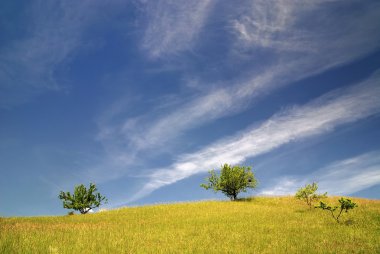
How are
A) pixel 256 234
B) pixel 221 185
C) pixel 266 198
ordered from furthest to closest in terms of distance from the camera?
pixel 221 185
pixel 266 198
pixel 256 234

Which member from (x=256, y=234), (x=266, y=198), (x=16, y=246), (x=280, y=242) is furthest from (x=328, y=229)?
(x=266, y=198)

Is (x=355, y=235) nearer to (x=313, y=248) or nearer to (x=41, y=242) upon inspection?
(x=313, y=248)

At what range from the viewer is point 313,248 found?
45.7ft

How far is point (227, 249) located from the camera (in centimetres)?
1400

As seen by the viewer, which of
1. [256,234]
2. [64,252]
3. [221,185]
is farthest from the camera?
[221,185]

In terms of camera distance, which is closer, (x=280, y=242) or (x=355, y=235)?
(x=280, y=242)

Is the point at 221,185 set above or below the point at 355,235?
above

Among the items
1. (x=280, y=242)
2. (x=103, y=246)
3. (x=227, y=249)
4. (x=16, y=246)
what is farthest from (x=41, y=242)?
(x=280, y=242)

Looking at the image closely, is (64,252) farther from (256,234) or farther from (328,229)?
(328,229)

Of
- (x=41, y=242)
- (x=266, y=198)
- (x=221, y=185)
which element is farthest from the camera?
(x=221, y=185)

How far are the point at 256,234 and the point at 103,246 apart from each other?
27.3 ft

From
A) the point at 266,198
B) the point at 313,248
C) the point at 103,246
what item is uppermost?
the point at 266,198

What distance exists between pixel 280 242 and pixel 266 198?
31.6 metres

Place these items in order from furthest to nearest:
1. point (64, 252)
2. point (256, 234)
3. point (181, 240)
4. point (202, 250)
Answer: point (256, 234) < point (181, 240) < point (202, 250) < point (64, 252)
